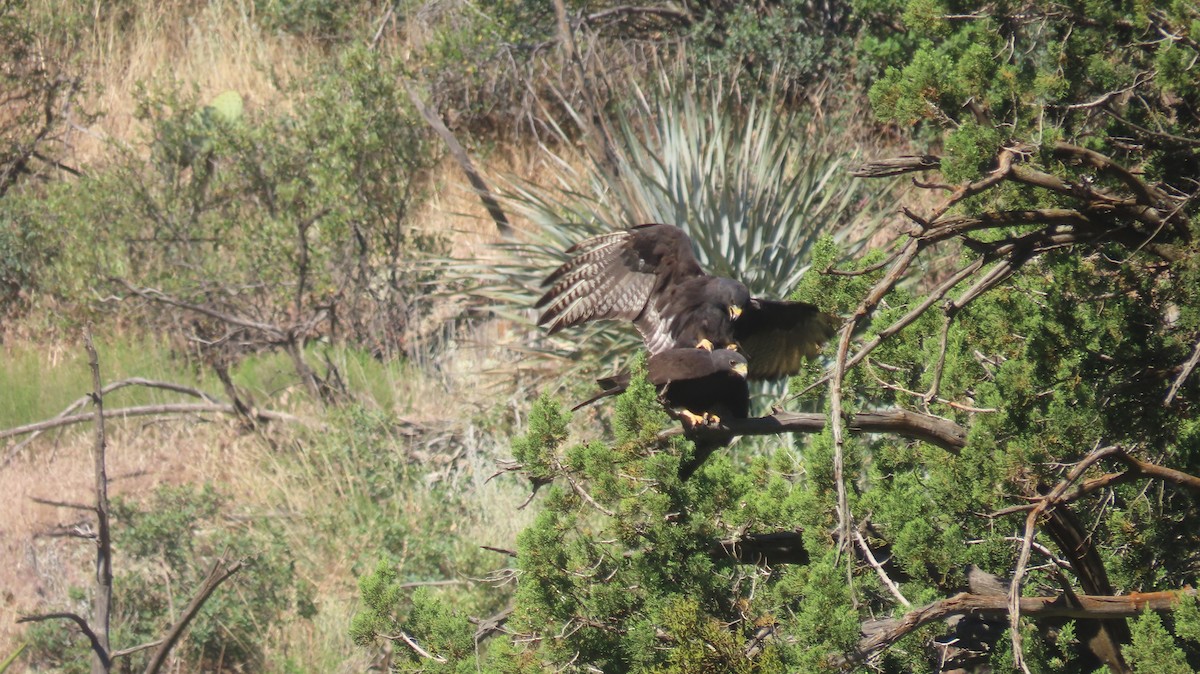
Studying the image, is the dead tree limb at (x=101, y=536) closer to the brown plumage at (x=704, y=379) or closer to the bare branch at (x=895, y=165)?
the brown plumage at (x=704, y=379)

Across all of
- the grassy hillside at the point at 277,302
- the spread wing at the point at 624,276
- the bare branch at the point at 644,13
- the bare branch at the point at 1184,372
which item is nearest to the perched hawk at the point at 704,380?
the spread wing at the point at 624,276

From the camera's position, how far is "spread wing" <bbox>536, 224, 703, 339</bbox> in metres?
5.50

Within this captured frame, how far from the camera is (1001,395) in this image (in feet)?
11.5

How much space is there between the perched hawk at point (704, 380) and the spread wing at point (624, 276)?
25.8 inches

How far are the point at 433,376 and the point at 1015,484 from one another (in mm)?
6663

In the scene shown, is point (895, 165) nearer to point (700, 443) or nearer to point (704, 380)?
point (700, 443)

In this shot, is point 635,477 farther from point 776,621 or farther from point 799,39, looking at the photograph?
point 799,39

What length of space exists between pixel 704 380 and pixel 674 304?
0.69 meters

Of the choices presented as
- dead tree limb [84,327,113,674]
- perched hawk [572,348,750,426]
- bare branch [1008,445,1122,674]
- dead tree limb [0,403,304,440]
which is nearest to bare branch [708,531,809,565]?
perched hawk [572,348,750,426]

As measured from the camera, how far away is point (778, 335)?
5.29m

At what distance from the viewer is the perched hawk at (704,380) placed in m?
4.69

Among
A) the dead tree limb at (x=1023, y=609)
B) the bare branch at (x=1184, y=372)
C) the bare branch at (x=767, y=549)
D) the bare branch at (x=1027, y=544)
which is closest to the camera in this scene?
the bare branch at (x=1027, y=544)

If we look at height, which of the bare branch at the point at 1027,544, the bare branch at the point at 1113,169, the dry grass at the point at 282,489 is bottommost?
the dry grass at the point at 282,489

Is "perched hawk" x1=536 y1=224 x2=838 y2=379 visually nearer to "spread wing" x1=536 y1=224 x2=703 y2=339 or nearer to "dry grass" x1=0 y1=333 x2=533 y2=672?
"spread wing" x1=536 y1=224 x2=703 y2=339
